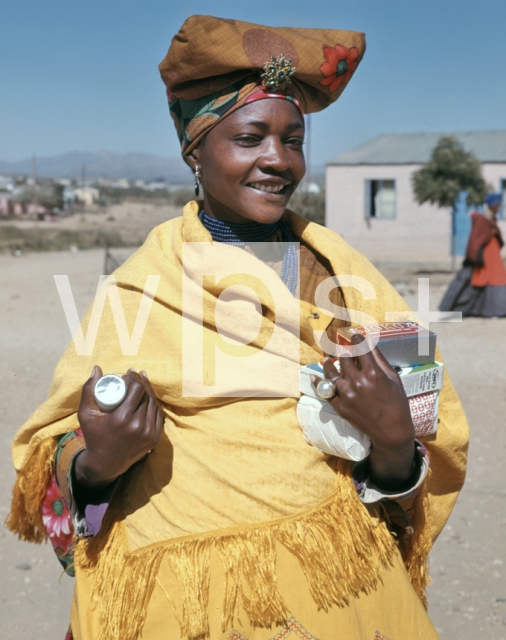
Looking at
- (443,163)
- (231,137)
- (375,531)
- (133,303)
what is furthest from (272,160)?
(443,163)

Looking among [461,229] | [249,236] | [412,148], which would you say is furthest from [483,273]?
[412,148]

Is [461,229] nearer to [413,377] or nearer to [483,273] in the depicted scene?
→ [483,273]

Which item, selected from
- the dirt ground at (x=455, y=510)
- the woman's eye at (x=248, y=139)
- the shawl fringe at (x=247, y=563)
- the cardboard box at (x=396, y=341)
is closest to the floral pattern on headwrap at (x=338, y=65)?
the woman's eye at (x=248, y=139)

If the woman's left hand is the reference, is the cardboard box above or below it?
above

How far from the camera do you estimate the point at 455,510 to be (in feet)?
14.9

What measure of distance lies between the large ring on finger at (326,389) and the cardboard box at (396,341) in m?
0.07

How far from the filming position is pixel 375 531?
1.78 m

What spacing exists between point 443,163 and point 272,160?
16.0 metres

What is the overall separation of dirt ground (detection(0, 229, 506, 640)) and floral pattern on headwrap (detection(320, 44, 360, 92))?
153cm

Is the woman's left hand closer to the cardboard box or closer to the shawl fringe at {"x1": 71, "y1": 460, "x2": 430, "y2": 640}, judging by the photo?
the cardboard box

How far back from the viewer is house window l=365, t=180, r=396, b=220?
2648 centimetres

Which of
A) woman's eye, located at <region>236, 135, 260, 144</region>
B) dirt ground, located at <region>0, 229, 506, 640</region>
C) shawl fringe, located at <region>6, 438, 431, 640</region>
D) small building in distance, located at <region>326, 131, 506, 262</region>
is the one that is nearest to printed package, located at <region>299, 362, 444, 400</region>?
shawl fringe, located at <region>6, 438, 431, 640</region>

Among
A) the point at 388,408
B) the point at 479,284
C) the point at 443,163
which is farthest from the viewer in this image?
the point at 443,163

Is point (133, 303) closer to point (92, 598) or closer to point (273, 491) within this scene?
point (273, 491)
